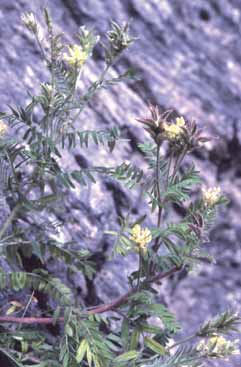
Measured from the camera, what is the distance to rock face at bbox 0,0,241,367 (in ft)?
6.76

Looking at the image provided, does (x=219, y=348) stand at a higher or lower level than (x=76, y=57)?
lower

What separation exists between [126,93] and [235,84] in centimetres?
66

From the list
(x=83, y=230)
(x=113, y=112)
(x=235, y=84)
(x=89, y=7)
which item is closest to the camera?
(x=83, y=230)

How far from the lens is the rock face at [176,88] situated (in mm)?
2061

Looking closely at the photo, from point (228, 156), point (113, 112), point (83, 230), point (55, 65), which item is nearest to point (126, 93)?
point (113, 112)

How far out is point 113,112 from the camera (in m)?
2.29

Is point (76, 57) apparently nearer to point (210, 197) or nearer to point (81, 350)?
point (210, 197)

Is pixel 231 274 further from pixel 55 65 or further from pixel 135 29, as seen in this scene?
pixel 55 65

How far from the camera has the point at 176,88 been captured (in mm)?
2619

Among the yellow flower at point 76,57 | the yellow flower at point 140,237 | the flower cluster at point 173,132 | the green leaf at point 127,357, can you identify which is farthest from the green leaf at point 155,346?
the yellow flower at point 76,57

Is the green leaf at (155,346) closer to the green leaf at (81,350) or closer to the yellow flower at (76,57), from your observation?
the green leaf at (81,350)

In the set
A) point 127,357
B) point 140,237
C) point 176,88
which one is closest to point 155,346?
point 127,357

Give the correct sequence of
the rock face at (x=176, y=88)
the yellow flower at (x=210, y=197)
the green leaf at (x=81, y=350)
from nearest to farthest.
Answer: the green leaf at (x=81, y=350) < the yellow flower at (x=210, y=197) < the rock face at (x=176, y=88)

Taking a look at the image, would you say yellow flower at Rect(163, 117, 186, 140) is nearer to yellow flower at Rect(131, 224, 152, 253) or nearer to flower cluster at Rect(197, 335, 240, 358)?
yellow flower at Rect(131, 224, 152, 253)
